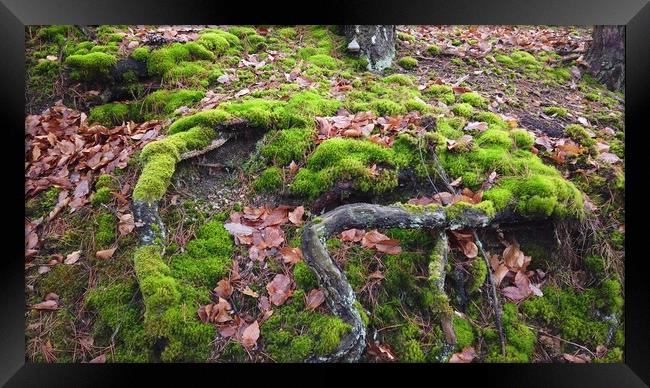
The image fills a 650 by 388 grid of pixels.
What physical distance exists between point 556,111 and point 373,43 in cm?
178

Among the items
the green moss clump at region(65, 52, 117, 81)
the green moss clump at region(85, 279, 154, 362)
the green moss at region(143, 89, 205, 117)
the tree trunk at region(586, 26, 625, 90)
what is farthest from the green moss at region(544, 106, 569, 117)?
the green moss clump at region(65, 52, 117, 81)

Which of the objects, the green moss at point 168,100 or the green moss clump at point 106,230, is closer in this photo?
the green moss clump at point 106,230

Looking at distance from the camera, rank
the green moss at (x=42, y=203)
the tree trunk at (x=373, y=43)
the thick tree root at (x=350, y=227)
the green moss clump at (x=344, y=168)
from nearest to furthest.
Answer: the thick tree root at (x=350, y=227) → the green moss clump at (x=344, y=168) → the green moss at (x=42, y=203) → the tree trunk at (x=373, y=43)

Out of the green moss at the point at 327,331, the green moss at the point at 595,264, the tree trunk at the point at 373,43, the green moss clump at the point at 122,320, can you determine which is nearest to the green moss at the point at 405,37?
the tree trunk at the point at 373,43

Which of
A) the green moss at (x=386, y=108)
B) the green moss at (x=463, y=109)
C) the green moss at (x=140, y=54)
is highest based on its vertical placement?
the green moss at (x=140, y=54)

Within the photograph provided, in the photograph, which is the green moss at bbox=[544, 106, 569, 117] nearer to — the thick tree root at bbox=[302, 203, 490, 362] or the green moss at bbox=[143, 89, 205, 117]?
the thick tree root at bbox=[302, 203, 490, 362]

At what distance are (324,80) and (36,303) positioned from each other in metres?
2.87

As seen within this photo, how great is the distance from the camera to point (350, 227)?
2303 mm

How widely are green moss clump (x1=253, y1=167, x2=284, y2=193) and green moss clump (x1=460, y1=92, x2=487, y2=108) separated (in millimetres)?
1809
